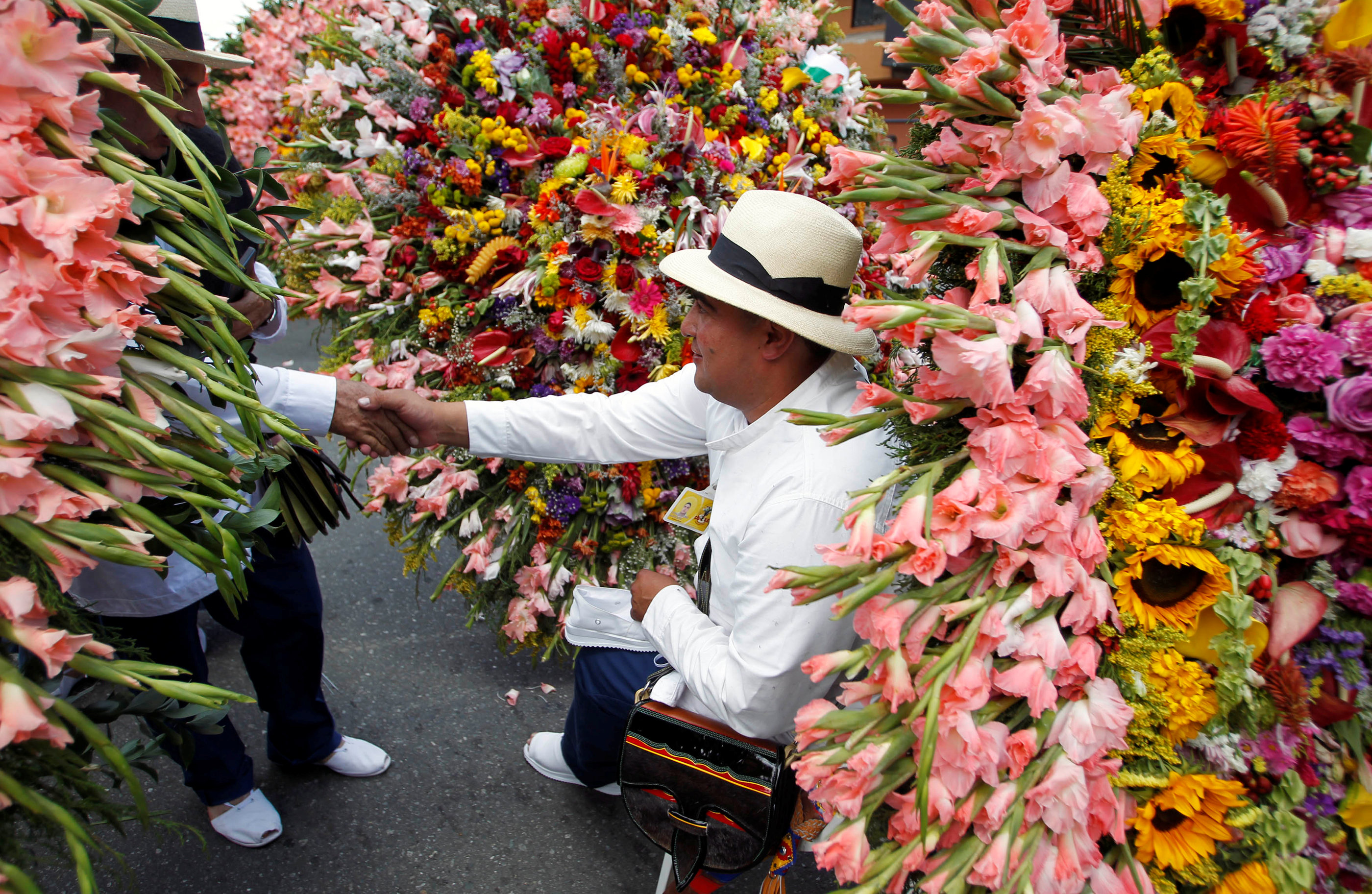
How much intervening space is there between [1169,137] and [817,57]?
2074 mm

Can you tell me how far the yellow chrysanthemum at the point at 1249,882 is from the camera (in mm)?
1222

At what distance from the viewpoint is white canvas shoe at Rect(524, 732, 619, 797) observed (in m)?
2.50

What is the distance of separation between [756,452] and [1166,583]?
799mm

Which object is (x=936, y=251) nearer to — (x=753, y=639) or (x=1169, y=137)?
(x=1169, y=137)

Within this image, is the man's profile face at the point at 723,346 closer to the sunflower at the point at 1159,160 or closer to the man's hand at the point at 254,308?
the sunflower at the point at 1159,160

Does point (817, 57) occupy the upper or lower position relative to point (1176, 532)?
upper

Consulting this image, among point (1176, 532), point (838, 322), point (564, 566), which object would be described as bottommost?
point (564, 566)

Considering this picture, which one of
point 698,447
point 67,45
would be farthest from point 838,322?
point 67,45

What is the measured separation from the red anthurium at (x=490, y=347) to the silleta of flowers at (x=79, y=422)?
4.34 feet

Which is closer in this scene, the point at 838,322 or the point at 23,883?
the point at 23,883

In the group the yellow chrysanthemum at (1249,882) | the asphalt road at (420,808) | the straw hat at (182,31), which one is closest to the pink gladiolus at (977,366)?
the yellow chrysanthemum at (1249,882)

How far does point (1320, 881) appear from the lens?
124cm

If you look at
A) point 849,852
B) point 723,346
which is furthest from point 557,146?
point 849,852

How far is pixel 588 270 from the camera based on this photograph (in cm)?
257
